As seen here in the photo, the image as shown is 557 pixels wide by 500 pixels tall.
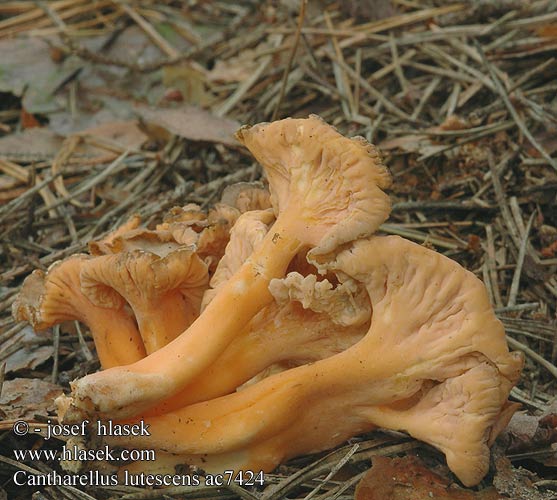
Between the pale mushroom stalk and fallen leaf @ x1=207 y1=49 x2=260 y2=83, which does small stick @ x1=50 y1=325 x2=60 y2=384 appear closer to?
the pale mushroom stalk

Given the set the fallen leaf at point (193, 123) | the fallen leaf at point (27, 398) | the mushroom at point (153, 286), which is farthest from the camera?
the fallen leaf at point (193, 123)

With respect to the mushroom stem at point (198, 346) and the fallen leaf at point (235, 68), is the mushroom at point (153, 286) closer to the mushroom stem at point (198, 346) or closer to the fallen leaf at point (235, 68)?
the mushroom stem at point (198, 346)

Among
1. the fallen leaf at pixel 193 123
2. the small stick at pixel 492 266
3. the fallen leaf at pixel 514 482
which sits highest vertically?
the fallen leaf at pixel 193 123

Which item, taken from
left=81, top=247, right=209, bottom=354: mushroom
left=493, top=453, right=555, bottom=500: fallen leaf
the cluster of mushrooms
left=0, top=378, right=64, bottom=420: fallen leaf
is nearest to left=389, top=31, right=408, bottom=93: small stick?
the cluster of mushrooms

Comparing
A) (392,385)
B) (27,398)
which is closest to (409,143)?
(392,385)

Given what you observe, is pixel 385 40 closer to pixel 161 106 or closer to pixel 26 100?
pixel 161 106

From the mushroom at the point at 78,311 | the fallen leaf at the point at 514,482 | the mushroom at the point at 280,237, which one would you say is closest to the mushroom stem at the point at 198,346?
the mushroom at the point at 280,237

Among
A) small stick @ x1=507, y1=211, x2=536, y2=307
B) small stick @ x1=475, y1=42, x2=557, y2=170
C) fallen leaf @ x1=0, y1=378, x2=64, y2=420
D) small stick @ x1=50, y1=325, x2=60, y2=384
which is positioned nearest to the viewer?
fallen leaf @ x1=0, y1=378, x2=64, y2=420
